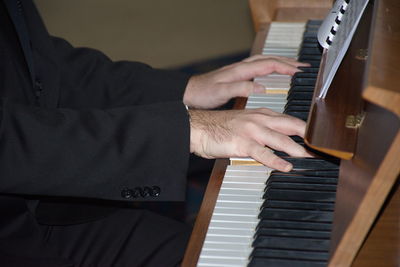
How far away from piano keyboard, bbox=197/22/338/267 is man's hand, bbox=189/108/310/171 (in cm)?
4

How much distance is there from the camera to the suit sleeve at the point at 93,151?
140 cm

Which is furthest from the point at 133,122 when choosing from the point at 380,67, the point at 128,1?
the point at 128,1

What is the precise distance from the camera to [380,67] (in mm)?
1014

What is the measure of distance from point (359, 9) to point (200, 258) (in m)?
0.54

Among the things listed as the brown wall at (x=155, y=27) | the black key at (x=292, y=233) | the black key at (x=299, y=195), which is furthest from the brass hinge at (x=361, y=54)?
the brown wall at (x=155, y=27)

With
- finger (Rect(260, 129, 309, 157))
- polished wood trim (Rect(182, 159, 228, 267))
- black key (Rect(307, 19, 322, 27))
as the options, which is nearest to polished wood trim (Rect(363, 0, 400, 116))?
finger (Rect(260, 129, 309, 157))

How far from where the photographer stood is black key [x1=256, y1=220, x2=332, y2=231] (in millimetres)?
1218

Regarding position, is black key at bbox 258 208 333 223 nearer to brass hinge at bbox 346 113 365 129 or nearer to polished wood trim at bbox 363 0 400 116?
brass hinge at bbox 346 113 365 129

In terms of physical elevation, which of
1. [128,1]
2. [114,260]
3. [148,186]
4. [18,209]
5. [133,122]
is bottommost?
[128,1]

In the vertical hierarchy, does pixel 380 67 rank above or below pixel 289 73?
above

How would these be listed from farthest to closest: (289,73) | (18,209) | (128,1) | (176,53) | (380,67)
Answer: (128,1) < (176,53) < (289,73) < (18,209) < (380,67)

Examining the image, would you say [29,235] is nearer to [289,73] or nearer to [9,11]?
[9,11]

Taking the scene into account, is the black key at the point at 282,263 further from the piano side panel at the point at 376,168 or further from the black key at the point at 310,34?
the black key at the point at 310,34

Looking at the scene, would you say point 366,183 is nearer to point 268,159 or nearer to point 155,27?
point 268,159
